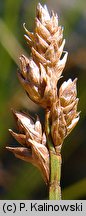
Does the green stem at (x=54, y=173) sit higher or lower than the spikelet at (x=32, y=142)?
lower

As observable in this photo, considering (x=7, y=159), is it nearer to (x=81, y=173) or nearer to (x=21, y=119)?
(x=81, y=173)

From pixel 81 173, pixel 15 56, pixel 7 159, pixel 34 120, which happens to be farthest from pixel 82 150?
pixel 34 120

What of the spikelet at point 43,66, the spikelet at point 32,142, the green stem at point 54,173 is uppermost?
the spikelet at point 43,66

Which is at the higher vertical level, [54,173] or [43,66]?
[43,66]
